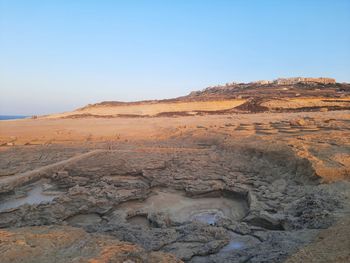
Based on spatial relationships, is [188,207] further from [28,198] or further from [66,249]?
[28,198]

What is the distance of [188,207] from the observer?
470 centimetres

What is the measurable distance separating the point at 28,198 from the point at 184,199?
2.37m

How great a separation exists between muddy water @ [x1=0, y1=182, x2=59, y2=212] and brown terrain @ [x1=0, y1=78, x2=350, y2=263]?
0.05ft

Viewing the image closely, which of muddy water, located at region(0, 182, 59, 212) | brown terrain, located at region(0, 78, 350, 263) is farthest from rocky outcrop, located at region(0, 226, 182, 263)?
muddy water, located at region(0, 182, 59, 212)

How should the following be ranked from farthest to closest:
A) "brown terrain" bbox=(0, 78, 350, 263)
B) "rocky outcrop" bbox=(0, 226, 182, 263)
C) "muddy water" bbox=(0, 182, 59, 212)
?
"muddy water" bbox=(0, 182, 59, 212) → "brown terrain" bbox=(0, 78, 350, 263) → "rocky outcrop" bbox=(0, 226, 182, 263)

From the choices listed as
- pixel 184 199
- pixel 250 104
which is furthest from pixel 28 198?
pixel 250 104

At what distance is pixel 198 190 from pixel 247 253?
220 cm

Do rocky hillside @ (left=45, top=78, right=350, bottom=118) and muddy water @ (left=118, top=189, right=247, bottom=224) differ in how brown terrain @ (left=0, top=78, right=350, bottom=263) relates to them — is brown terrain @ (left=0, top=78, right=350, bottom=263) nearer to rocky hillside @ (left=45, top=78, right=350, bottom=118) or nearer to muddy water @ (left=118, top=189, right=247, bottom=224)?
muddy water @ (left=118, top=189, right=247, bottom=224)

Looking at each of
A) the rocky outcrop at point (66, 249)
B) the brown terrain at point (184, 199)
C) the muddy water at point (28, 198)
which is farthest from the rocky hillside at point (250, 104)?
the rocky outcrop at point (66, 249)

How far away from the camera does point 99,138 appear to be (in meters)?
10.7

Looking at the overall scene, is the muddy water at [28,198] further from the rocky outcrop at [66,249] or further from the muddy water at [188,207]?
the rocky outcrop at [66,249]

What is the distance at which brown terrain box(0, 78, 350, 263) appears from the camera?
111 inches

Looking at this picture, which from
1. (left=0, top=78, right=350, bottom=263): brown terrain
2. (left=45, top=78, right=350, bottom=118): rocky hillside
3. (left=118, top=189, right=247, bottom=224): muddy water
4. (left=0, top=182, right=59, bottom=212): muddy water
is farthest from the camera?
(left=45, top=78, right=350, bottom=118): rocky hillside

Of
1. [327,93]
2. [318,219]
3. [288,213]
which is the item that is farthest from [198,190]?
[327,93]
